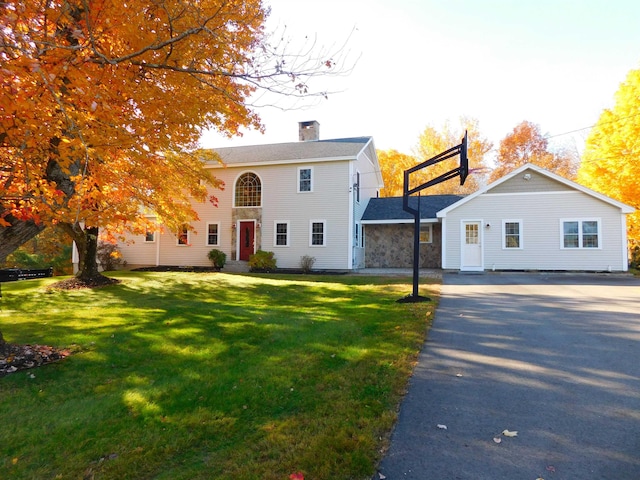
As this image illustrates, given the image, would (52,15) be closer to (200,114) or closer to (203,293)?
(200,114)

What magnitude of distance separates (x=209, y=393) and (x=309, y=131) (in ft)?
67.8

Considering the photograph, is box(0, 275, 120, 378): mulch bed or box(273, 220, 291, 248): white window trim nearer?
box(0, 275, 120, 378): mulch bed

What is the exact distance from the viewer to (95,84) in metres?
5.54

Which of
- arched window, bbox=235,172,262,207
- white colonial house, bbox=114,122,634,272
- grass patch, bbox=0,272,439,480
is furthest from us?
arched window, bbox=235,172,262,207

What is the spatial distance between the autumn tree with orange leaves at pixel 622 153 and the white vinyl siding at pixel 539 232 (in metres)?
3.15

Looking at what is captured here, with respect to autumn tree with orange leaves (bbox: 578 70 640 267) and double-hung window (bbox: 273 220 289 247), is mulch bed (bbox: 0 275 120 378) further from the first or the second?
autumn tree with orange leaves (bbox: 578 70 640 267)

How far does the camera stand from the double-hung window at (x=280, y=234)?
19781 mm

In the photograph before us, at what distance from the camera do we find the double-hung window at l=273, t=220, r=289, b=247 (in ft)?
64.9

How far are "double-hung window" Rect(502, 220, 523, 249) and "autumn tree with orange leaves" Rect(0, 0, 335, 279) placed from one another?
44.4 ft

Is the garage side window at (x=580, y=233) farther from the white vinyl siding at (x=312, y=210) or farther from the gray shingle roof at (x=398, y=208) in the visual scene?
the white vinyl siding at (x=312, y=210)

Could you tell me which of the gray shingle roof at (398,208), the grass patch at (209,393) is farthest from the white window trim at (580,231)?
the grass patch at (209,393)

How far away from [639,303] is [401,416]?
8.21m

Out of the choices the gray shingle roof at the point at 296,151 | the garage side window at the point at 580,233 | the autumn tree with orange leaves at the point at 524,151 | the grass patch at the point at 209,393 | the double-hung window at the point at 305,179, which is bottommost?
the grass patch at the point at 209,393

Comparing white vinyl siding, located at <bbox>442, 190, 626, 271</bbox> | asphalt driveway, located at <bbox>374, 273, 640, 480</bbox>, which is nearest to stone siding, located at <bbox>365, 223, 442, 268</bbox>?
white vinyl siding, located at <bbox>442, 190, 626, 271</bbox>
